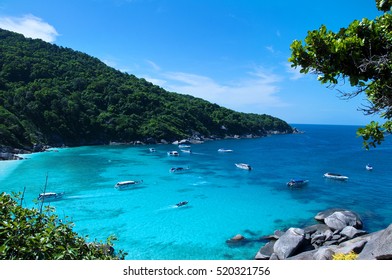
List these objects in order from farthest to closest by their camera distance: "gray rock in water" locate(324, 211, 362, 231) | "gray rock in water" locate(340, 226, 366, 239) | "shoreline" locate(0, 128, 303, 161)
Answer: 1. "shoreline" locate(0, 128, 303, 161)
2. "gray rock in water" locate(324, 211, 362, 231)
3. "gray rock in water" locate(340, 226, 366, 239)

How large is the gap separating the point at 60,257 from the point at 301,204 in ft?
98.1

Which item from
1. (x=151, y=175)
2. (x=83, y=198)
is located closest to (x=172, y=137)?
(x=151, y=175)

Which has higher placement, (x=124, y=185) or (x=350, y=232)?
(x=350, y=232)

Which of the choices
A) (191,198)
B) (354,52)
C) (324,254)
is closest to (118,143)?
(191,198)

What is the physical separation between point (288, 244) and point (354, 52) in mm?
15642

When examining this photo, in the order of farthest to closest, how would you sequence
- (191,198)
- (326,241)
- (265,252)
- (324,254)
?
(191,198) → (326,241) → (265,252) → (324,254)

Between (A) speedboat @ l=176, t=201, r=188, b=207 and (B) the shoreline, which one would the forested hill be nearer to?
(B) the shoreline

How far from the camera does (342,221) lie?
22.2 metres

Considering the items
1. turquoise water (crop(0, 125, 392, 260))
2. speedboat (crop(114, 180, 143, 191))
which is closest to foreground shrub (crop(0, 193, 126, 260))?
turquoise water (crop(0, 125, 392, 260))

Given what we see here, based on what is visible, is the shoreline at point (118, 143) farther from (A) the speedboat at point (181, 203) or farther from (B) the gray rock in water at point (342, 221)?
(B) the gray rock in water at point (342, 221)

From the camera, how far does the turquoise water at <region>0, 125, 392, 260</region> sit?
70.2 ft

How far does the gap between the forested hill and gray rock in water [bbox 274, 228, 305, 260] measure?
51221 mm

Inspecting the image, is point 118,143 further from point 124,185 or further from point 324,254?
point 324,254
